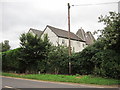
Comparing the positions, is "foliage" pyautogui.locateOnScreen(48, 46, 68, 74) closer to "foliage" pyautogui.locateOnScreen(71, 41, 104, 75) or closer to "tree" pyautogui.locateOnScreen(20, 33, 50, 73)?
"foliage" pyautogui.locateOnScreen(71, 41, 104, 75)

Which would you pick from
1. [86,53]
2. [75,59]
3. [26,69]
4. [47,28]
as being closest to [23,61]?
[26,69]

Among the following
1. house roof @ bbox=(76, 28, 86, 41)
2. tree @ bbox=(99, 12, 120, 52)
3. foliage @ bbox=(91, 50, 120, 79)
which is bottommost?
foliage @ bbox=(91, 50, 120, 79)

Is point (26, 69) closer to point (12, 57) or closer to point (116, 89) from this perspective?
point (12, 57)

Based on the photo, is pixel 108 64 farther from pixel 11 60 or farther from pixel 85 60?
pixel 11 60

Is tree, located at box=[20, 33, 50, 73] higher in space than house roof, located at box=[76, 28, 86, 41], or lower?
lower

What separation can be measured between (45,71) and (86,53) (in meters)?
6.25

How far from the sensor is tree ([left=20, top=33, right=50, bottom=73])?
19.1 m

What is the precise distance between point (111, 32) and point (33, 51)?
11.3 meters

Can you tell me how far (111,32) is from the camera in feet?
34.4

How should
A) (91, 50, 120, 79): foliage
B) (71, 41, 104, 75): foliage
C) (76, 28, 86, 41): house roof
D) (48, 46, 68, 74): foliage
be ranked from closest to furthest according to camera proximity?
(91, 50, 120, 79): foliage → (71, 41, 104, 75): foliage → (48, 46, 68, 74): foliage → (76, 28, 86, 41): house roof

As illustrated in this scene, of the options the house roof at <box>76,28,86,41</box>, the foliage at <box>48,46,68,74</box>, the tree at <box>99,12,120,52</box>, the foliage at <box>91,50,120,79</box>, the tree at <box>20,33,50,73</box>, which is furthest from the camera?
the house roof at <box>76,28,86,41</box>

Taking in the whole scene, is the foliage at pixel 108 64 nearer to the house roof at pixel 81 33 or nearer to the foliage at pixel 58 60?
the foliage at pixel 58 60

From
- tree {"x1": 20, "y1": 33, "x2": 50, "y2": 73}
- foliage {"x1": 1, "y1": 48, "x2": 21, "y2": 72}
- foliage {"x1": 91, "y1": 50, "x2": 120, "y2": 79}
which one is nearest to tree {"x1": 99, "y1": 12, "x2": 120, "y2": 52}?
foliage {"x1": 91, "y1": 50, "x2": 120, "y2": 79}

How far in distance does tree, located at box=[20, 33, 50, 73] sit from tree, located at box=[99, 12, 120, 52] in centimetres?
984
